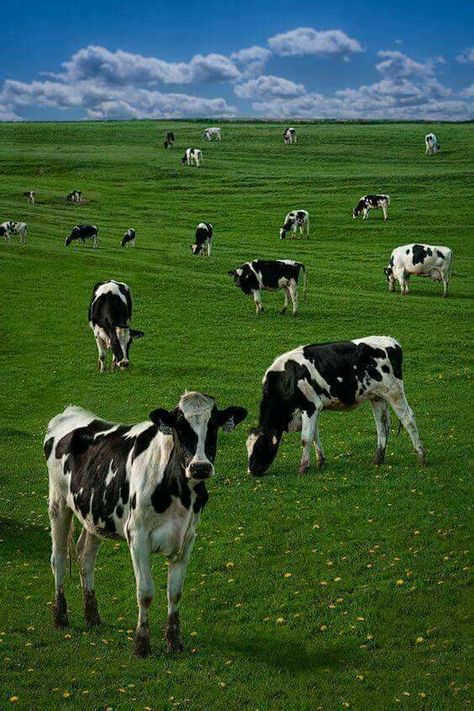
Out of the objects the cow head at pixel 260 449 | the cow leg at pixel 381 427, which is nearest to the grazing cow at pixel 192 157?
the cow leg at pixel 381 427

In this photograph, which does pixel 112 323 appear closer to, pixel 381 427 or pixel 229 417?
pixel 381 427

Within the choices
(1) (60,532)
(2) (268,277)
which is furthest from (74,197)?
(1) (60,532)

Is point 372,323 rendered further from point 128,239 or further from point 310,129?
point 310,129

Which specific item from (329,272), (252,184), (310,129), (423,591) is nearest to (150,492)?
(423,591)

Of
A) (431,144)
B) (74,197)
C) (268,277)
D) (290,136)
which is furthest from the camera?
(290,136)

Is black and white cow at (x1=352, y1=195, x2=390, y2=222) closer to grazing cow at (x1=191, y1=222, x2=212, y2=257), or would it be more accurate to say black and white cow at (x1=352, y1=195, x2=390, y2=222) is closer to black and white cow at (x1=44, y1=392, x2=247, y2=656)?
grazing cow at (x1=191, y1=222, x2=212, y2=257)

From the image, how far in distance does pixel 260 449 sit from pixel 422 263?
2563 cm

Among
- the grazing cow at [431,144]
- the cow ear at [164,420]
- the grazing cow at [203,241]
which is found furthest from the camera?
the grazing cow at [431,144]

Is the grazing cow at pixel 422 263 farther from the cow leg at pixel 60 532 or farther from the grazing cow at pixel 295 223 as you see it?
the cow leg at pixel 60 532

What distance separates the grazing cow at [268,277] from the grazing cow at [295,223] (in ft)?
67.5

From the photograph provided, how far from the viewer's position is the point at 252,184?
78375mm

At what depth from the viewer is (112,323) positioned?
31.5 metres

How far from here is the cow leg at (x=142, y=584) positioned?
412 inches

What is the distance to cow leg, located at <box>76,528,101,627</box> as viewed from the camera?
468 inches
